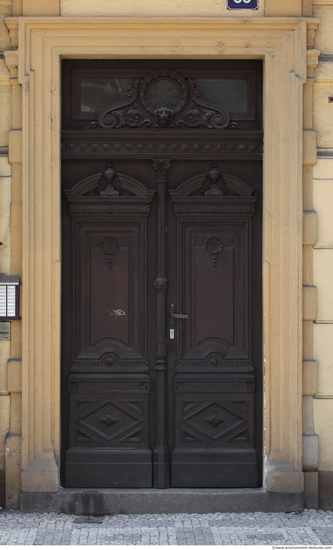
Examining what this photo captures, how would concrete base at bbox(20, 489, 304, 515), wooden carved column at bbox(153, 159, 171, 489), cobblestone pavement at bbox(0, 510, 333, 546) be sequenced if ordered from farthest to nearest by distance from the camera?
wooden carved column at bbox(153, 159, 171, 489) → concrete base at bbox(20, 489, 304, 515) → cobblestone pavement at bbox(0, 510, 333, 546)

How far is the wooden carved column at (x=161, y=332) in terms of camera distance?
5340mm

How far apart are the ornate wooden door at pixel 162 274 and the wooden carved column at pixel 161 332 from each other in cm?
1

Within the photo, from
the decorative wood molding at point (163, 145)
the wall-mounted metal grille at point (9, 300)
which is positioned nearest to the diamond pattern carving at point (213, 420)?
the wall-mounted metal grille at point (9, 300)

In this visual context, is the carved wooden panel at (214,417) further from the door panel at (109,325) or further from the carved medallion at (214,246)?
the carved medallion at (214,246)

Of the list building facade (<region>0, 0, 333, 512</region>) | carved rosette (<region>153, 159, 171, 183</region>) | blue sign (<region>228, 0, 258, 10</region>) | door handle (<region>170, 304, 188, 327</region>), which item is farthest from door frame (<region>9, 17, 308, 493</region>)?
carved rosette (<region>153, 159, 171, 183</region>)

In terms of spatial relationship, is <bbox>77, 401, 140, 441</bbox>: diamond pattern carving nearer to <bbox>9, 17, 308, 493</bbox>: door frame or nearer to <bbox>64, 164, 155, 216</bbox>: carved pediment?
<bbox>9, 17, 308, 493</bbox>: door frame

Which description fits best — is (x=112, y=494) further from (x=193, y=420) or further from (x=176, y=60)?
(x=176, y=60)

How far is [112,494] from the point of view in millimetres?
5168

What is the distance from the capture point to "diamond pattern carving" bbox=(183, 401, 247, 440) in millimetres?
5383

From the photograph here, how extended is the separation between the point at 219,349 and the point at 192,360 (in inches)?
9.9

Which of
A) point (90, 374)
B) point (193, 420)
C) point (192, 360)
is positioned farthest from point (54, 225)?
point (193, 420)

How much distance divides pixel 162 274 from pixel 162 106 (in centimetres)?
145

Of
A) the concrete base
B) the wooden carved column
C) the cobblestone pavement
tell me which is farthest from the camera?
the wooden carved column

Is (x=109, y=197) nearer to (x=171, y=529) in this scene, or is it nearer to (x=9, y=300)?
(x=9, y=300)
